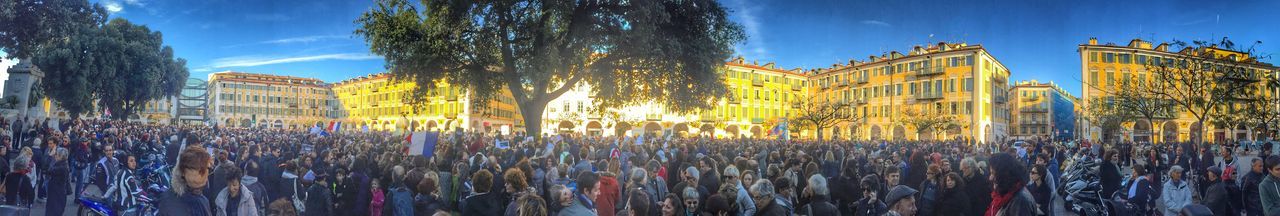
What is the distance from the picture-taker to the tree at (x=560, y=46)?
19.9 meters

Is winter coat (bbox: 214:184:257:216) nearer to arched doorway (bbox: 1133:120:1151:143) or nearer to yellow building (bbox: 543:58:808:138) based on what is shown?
yellow building (bbox: 543:58:808:138)

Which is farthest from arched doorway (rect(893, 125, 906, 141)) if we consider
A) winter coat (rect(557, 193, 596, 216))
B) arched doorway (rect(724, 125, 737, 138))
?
winter coat (rect(557, 193, 596, 216))

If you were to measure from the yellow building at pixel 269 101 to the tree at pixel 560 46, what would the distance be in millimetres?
91151

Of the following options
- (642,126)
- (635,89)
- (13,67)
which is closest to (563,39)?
(635,89)

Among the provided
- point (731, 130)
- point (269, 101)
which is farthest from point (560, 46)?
point (269, 101)

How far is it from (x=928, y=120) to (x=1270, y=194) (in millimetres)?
46507

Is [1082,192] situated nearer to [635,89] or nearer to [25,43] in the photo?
[635,89]

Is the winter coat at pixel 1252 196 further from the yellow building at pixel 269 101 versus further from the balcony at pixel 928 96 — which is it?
the yellow building at pixel 269 101

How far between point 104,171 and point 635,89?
15.3 m

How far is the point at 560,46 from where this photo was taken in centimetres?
2098

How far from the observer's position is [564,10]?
64.4 feet

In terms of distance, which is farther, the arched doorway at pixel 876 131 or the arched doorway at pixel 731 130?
the arched doorway at pixel 731 130

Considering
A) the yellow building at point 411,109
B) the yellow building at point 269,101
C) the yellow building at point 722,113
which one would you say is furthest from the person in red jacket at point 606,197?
the yellow building at point 269,101

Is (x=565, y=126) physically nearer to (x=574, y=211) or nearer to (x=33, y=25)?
(x=33, y=25)
